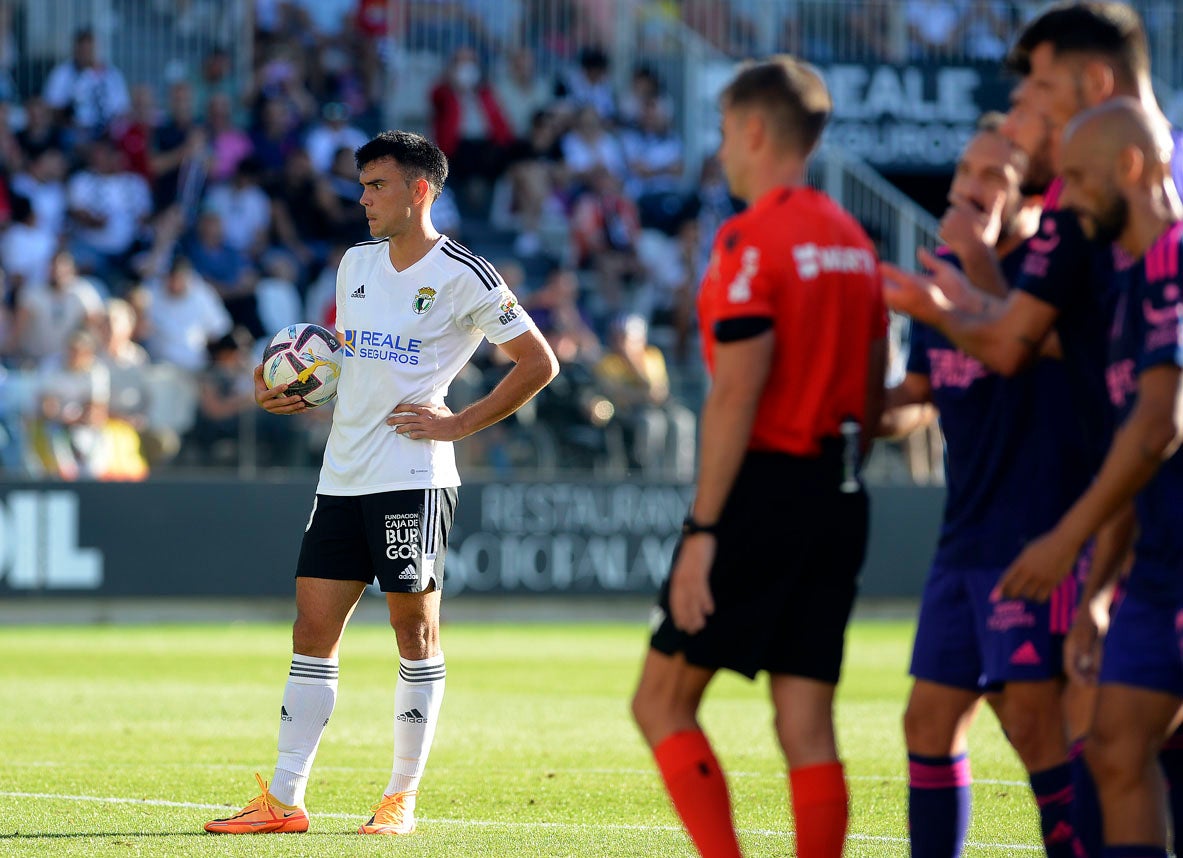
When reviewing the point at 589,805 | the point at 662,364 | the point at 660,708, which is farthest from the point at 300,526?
the point at 660,708

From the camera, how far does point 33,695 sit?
1184 cm

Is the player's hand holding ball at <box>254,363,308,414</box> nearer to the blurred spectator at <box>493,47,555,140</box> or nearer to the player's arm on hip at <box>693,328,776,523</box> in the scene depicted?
the player's arm on hip at <box>693,328,776,523</box>

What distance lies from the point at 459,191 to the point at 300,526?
6765mm

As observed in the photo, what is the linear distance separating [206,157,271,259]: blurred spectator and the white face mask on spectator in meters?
3.47

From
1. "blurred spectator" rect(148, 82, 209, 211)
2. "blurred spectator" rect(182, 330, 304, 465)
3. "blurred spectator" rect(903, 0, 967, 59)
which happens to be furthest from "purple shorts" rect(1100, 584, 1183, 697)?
"blurred spectator" rect(903, 0, 967, 59)

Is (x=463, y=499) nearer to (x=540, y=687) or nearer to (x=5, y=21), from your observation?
(x=540, y=687)

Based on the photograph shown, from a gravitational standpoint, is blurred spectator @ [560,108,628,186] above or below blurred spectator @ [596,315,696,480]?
above

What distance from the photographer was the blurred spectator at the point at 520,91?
940 inches

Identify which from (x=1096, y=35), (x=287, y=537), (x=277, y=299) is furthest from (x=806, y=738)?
(x=277, y=299)

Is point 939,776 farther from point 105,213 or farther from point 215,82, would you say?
point 215,82

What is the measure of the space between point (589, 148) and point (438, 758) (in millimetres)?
15384

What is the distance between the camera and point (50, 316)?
1759 centimetres

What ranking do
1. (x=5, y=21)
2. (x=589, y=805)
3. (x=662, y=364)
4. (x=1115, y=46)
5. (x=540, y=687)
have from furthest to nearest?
(x=5, y=21) < (x=662, y=364) < (x=540, y=687) < (x=589, y=805) < (x=1115, y=46)

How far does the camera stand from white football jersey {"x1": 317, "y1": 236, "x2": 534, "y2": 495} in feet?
23.0
